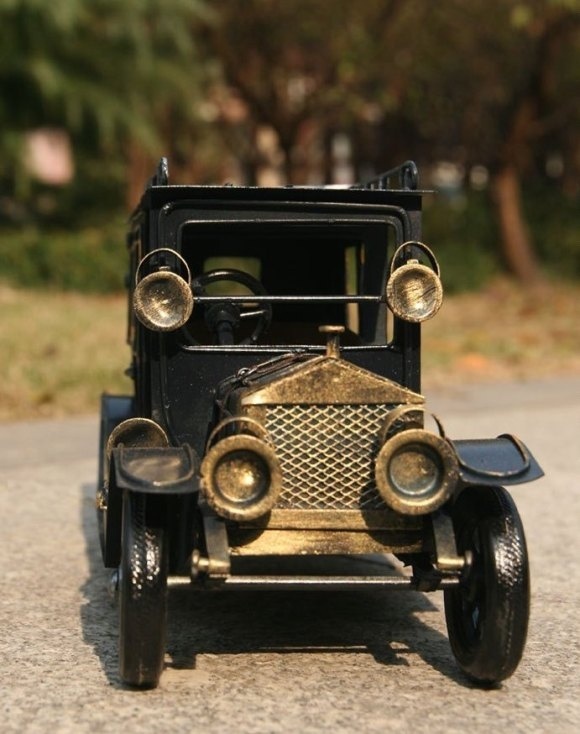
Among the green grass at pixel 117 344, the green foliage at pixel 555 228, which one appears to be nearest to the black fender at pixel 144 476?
the green grass at pixel 117 344

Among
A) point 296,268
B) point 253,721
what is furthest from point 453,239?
point 253,721

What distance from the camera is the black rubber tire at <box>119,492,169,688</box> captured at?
5086 mm

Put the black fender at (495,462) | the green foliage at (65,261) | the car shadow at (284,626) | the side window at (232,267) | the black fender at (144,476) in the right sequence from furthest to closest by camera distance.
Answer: the green foliage at (65,261)
the side window at (232,267)
the car shadow at (284,626)
the black fender at (495,462)
the black fender at (144,476)

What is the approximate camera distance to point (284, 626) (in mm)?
6293

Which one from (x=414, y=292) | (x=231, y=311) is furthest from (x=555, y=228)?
(x=414, y=292)

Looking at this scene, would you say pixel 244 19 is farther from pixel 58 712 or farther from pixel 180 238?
pixel 58 712

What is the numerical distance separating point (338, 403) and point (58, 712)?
157 cm

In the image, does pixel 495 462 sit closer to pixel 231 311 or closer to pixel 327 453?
pixel 327 453

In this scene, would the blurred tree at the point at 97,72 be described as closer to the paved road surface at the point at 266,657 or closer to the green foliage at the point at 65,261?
the green foliage at the point at 65,261

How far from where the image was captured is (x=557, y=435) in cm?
1235

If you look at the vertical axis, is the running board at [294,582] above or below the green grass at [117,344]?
below

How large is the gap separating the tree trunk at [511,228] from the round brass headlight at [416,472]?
2092 centimetres

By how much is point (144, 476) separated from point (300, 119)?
2254 centimetres

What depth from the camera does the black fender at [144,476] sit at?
510cm
